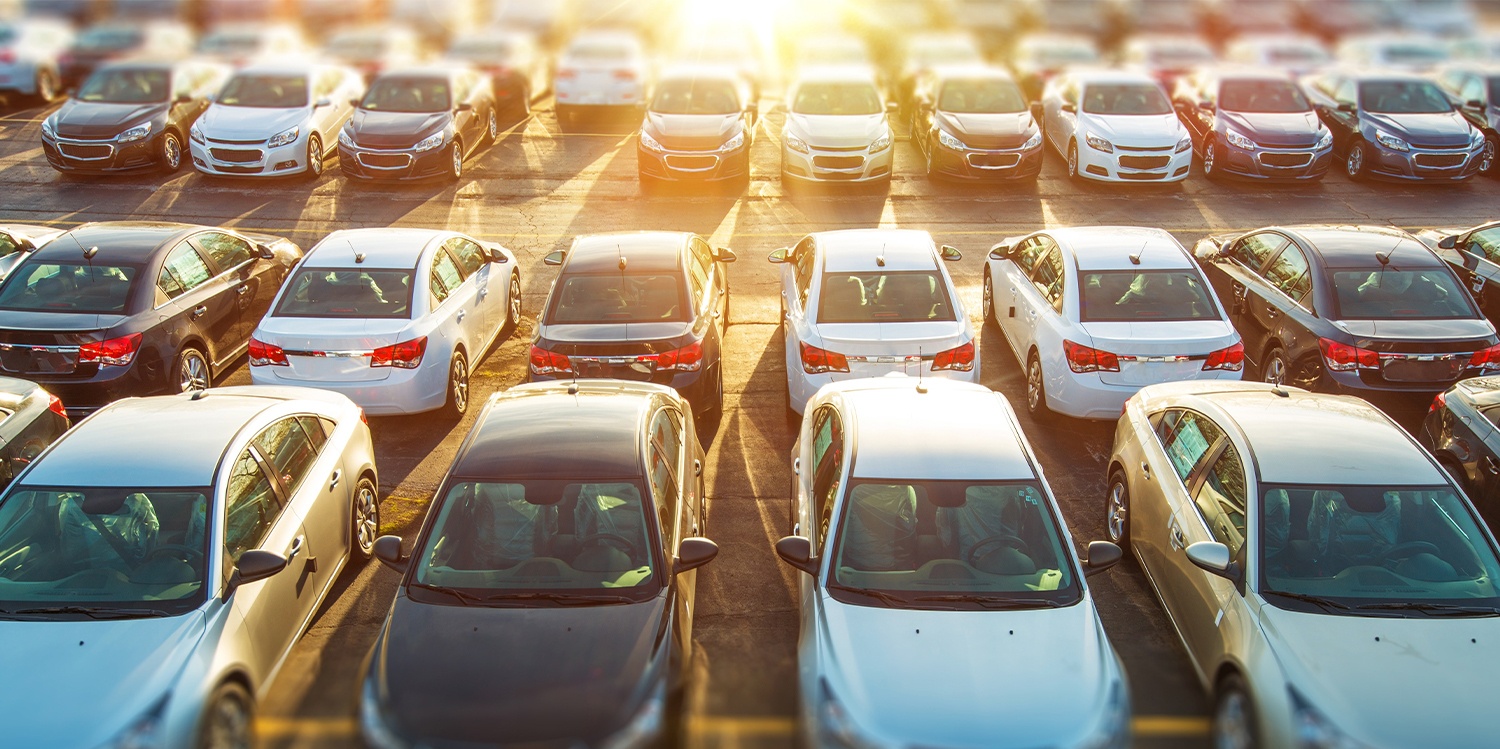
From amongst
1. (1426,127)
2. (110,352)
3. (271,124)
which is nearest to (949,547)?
(110,352)

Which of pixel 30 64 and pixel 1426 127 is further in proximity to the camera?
pixel 30 64

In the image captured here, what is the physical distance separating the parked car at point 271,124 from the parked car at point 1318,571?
14901 millimetres

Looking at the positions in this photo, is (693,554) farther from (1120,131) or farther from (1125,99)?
(1125,99)

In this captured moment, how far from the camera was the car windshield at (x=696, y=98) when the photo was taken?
18.3 metres

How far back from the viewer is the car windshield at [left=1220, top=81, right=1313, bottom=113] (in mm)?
18656

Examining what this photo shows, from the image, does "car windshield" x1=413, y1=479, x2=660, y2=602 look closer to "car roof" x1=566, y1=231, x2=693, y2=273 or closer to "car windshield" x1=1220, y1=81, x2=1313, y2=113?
"car roof" x1=566, y1=231, x2=693, y2=273

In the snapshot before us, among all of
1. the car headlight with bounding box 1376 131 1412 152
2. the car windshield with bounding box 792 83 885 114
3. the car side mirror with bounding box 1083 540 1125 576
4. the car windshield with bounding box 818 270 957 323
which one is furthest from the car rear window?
the car headlight with bounding box 1376 131 1412 152

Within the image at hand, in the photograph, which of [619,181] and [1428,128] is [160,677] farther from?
[1428,128]

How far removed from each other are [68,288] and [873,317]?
720 cm

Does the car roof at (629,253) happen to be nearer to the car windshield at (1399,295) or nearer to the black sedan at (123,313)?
the black sedan at (123,313)

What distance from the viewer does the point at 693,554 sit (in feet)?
19.8

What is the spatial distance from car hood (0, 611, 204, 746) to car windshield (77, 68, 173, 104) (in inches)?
619

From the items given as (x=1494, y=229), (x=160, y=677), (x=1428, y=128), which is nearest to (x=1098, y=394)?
(x=1494, y=229)

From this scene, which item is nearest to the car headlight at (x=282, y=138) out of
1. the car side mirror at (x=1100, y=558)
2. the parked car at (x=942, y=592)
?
the parked car at (x=942, y=592)
